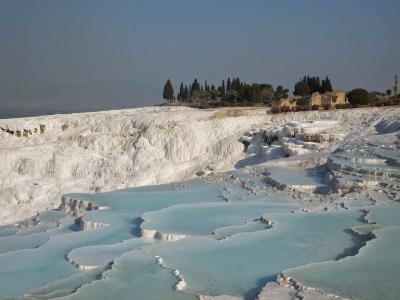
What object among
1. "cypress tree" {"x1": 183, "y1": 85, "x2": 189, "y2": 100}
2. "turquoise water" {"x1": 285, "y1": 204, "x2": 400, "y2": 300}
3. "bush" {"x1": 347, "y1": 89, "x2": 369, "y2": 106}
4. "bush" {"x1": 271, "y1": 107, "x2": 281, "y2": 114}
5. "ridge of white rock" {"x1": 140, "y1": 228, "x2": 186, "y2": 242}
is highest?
"cypress tree" {"x1": 183, "y1": 85, "x2": 189, "y2": 100}

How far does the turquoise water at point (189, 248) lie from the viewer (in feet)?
21.7

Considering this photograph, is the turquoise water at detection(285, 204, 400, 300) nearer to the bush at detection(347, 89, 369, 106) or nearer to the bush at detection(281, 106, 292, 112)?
the bush at detection(281, 106, 292, 112)

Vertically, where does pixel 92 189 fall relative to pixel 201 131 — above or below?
below

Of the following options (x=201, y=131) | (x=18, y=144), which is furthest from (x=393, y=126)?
(x=18, y=144)

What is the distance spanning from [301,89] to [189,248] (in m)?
26.1

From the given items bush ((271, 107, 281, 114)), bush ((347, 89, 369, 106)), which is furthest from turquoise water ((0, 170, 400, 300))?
bush ((347, 89, 369, 106))

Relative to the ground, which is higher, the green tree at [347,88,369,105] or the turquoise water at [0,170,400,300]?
the green tree at [347,88,369,105]

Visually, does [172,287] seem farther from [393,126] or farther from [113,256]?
[393,126]

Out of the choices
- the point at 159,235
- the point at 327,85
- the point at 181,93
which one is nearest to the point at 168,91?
the point at 181,93

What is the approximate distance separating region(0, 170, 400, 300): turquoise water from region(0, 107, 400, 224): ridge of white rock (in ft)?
24.3

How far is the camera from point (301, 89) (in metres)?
32.8

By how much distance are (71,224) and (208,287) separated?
216 inches

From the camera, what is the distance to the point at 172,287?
647cm

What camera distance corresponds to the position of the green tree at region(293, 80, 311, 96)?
3234 centimetres
